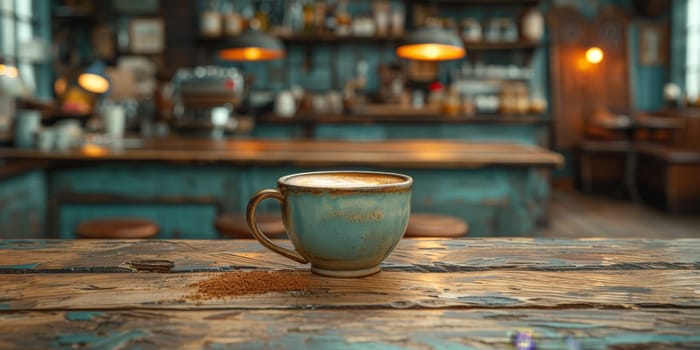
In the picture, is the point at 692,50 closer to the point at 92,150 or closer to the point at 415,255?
the point at 92,150

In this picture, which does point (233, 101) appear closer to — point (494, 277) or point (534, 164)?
point (534, 164)

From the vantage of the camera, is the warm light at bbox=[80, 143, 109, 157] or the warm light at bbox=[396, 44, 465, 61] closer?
the warm light at bbox=[80, 143, 109, 157]

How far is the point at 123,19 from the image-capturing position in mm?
7312

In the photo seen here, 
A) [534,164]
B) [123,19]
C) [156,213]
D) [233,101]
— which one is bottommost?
[156,213]

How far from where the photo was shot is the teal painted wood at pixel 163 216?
299 centimetres

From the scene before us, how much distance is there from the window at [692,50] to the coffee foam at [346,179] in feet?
22.4

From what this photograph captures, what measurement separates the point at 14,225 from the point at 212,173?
2.69ft

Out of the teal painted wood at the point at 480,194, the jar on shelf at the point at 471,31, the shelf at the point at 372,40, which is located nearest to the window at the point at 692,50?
the shelf at the point at 372,40

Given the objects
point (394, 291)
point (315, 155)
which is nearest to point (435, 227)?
point (315, 155)

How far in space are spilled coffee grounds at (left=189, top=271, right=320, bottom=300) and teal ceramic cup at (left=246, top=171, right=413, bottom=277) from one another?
0.09ft

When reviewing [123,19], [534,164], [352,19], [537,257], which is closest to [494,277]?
[537,257]

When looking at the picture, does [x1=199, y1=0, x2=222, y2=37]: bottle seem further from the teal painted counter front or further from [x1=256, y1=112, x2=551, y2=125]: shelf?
the teal painted counter front

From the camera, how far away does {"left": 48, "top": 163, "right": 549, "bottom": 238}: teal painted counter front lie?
2928 millimetres

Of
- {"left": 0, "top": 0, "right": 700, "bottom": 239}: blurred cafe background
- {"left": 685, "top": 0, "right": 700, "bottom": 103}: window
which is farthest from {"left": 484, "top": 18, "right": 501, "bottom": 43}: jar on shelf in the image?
{"left": 685, "top": 0, "right": 700, "bottom": 103}: window
